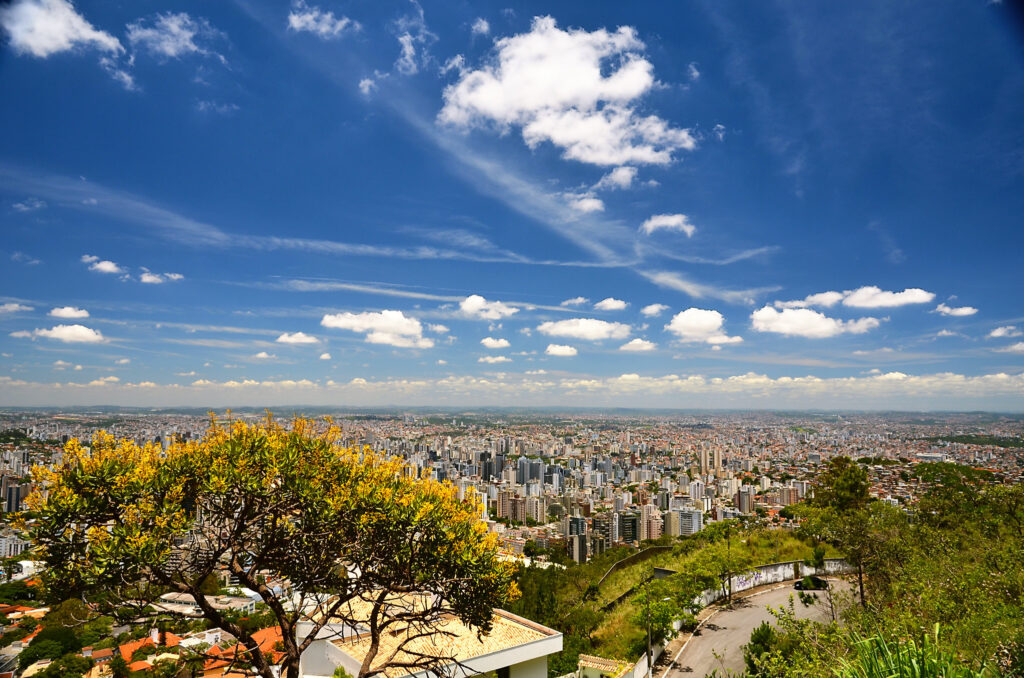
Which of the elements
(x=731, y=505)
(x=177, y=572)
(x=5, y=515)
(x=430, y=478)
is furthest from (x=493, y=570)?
(x=731, y=505)

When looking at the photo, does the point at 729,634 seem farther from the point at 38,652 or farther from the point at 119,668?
the point at 38,652

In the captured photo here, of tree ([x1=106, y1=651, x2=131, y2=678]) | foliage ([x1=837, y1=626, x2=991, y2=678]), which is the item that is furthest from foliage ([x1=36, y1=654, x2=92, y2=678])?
foliage ([x1=837, y1=626, x2=991, y2=678])

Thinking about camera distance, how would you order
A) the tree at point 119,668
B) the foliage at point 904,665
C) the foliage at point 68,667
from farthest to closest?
the foliage at point 68,667, the tree at point 119,668, the foliage at point 904,665

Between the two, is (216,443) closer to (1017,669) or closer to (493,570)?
(493,570)

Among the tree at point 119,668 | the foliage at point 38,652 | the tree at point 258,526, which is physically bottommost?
the foliage at point 38,652

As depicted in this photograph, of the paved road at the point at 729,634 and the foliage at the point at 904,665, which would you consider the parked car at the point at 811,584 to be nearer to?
the paved road at the point at 729,634

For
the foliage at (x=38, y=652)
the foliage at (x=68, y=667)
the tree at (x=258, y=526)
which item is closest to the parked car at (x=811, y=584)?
the tree at (x=258, y=526)

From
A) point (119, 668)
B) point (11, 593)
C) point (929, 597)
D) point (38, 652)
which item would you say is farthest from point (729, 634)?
point (11, 593)
